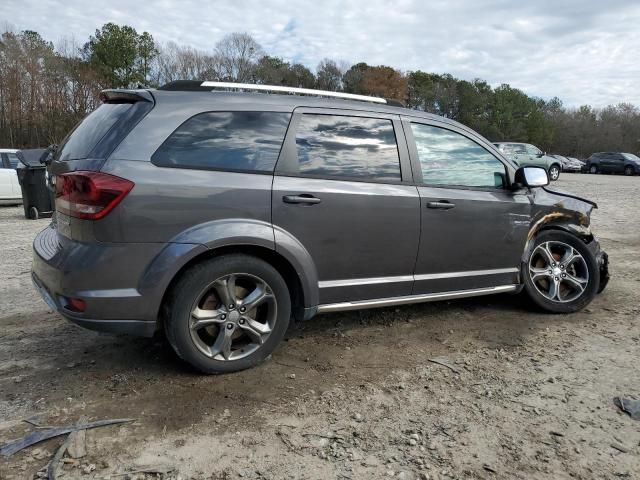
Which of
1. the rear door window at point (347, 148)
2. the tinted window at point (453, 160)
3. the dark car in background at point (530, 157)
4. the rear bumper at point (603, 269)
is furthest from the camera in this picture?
the dark car in background at point (530, 157)

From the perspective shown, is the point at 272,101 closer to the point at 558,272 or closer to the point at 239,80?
the point at 558,272

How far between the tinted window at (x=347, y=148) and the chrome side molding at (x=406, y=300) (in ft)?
2.94

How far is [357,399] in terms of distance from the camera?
115 inches

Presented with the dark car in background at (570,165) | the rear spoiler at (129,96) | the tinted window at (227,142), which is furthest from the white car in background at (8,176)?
the dark car in background at (570,165)

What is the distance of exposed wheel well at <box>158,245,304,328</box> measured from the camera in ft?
9.89

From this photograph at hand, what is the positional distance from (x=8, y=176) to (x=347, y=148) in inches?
471

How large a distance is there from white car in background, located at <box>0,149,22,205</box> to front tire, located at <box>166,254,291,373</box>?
38.4 ft

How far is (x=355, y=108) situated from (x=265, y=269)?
1383mm

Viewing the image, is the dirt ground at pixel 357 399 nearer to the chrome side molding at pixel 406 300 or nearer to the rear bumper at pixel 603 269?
the chrome side molding at pixel 406 300

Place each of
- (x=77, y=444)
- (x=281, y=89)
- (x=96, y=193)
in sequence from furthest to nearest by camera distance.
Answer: (x=281, y=89)
(x=96, y=193)
(x=77, y=444)

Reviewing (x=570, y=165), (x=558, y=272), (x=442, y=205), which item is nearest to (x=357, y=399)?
(x=442, y=205)

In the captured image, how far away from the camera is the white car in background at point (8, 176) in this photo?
484 inches

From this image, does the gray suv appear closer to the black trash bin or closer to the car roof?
the car roof

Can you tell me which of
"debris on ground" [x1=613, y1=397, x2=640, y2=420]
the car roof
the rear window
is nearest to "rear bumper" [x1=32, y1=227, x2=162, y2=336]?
the rear window
